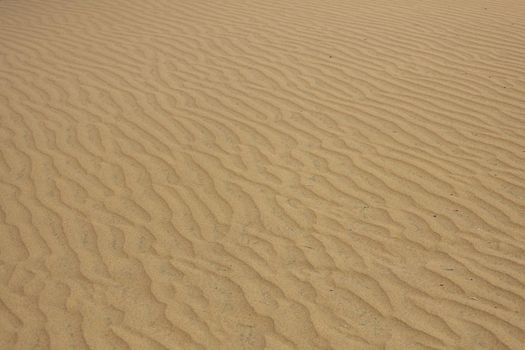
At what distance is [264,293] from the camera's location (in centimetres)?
382

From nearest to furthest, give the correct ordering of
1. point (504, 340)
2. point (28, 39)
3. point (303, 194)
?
1. point (504, 340)
2. point (303, 194)
3. point (28, 39)

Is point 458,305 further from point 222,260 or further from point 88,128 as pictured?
point 88,128

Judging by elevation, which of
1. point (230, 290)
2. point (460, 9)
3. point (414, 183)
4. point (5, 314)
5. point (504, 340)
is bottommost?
point (5, 314)

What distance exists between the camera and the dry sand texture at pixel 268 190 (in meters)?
3.64

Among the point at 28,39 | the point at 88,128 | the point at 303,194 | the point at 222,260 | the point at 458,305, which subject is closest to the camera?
the point at 458,305

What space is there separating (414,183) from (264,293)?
1595 mm

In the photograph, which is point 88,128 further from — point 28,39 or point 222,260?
point 28,39

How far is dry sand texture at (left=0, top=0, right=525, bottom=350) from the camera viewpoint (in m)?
3.64

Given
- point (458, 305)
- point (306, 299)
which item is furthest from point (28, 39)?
point (458, 305)

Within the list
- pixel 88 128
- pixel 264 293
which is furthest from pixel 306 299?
pixel 88 128

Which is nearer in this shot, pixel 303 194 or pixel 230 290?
pixel 230 290

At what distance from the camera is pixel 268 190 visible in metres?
4.79

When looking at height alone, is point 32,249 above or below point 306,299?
below

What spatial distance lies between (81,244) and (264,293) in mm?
1311
